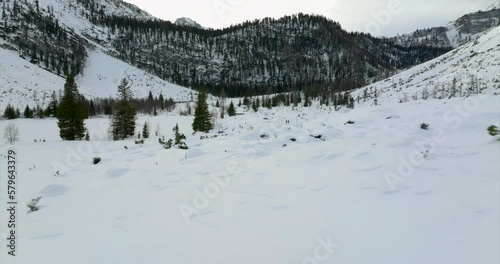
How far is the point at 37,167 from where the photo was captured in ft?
39.8

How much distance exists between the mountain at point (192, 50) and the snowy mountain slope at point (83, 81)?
22.5 ft

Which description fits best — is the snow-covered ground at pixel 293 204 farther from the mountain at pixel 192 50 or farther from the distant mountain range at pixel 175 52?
the mountain at pixel 192 50

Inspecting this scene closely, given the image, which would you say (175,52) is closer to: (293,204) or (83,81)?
(83,81)

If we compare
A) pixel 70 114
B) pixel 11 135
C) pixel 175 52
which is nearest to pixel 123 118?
pixel 70 114

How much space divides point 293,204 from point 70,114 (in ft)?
86.1

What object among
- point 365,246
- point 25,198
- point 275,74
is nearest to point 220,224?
point 365,246

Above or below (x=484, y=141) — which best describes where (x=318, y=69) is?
above

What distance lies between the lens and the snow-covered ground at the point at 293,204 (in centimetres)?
439

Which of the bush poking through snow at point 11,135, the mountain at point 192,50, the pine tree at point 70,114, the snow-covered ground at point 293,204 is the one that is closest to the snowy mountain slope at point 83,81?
the mountain at point 192,50

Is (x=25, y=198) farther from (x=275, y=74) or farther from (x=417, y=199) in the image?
(x=275, y=74)

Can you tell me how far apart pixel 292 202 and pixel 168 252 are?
270 cm

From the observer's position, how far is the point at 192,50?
17625cm

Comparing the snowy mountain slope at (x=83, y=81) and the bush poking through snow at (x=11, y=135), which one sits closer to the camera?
the bush poking through snow at (x=11, y=135)

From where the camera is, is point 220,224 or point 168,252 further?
point 220,224
